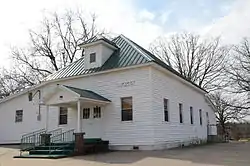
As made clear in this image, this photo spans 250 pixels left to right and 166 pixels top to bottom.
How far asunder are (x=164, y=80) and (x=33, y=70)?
82.7ft

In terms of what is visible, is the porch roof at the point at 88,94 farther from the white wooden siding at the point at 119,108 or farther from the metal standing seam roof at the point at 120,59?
the metal standing seam roof at the point at 120,59

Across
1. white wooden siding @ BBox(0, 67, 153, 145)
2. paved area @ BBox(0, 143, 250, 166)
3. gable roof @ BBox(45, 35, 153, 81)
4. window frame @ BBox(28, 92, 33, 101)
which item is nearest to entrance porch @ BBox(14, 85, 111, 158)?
white wooden siding @ BBox(0, 67, 153, 145)

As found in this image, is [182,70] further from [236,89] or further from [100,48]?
[100,48]

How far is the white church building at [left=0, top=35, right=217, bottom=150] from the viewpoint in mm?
16203

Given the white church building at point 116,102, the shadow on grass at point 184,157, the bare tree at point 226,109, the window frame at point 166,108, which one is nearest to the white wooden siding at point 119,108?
the white church building at point 116,102

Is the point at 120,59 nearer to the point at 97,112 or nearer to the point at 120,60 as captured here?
the point at 120,60

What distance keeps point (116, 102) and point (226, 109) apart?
25109 mm

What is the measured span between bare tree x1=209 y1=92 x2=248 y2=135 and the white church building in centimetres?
1309

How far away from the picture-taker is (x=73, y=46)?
4056 centimetres

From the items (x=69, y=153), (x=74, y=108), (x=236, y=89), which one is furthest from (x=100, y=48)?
(x=236, y=89)

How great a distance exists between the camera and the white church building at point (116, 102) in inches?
638

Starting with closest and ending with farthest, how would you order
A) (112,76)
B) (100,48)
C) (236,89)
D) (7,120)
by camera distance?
1. (112,76)
2. (100,48)
3. (7,120)
4. (236,89)

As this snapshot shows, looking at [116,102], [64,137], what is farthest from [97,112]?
[64,137]

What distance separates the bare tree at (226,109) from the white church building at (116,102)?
1309cm
